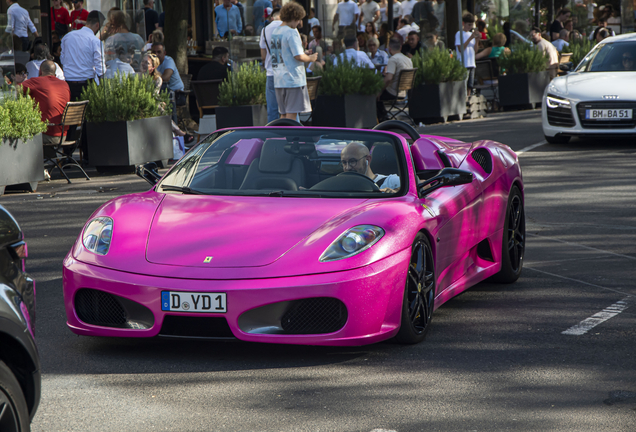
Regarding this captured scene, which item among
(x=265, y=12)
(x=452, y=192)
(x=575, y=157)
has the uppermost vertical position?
(x=265, y=12)

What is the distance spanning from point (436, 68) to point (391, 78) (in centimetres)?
154

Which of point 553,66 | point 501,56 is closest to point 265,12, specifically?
point 501,56

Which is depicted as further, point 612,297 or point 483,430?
point 612,297

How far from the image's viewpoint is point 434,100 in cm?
2059

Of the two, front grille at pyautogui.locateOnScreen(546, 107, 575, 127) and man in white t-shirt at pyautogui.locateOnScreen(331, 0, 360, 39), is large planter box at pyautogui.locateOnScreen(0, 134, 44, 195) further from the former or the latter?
man in white t-shirt at pyautogui.locateOnScreen(331, 0, 360, 39)

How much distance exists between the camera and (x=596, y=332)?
5.69 meters

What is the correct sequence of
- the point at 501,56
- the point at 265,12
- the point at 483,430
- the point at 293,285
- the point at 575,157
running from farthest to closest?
1. the point at 501,56
2. the point at 265,12
3. the point at 575,157
4. the point at 293,285
5. the point at 483,430

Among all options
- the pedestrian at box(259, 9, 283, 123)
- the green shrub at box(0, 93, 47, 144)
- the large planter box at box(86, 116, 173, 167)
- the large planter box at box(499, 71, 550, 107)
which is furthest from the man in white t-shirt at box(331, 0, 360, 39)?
the green shrub at box(0, 93, 47, 144)

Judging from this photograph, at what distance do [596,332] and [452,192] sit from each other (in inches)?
47.6

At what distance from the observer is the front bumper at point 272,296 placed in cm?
488

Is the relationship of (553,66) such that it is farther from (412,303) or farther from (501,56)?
(412,303)

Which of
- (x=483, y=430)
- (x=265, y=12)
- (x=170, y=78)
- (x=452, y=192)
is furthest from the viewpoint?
(x=265, y=12)

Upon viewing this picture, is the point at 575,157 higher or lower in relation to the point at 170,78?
lower

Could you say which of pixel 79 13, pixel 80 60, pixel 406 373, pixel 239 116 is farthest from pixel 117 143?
pixel 406 373
